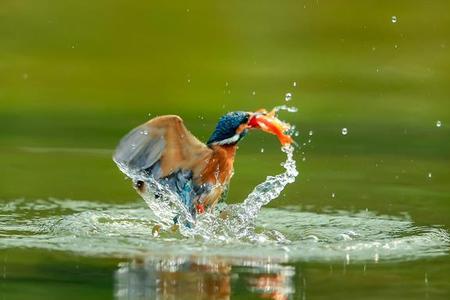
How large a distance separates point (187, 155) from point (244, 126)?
37 cm

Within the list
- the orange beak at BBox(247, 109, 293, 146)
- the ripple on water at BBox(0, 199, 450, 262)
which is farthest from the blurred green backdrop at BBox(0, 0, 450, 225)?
the orange beak at BBox(247, 109, 293, 146)

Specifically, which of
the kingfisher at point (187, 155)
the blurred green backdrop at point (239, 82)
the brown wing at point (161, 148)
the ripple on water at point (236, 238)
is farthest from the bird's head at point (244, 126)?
the blurred green backdrop at point (239, 82)

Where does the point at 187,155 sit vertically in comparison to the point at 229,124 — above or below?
below

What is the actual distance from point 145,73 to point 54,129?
12.9 ft

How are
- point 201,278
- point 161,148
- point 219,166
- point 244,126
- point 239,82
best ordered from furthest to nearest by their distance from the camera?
1. point 239,82
2. point 219,166
3. point 244,126
4. point 161,148
5. point 201,278

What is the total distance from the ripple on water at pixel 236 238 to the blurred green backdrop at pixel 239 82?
1.09 metres

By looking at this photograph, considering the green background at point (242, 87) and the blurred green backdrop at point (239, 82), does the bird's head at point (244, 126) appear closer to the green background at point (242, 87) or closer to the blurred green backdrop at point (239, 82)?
the green background at point (242, 87)

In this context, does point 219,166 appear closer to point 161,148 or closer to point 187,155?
point 187,155

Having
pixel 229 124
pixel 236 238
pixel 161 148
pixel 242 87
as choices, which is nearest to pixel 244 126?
pixel 229 124

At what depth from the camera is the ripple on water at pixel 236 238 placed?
8.73m

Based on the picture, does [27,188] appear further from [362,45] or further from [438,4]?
[438,4]

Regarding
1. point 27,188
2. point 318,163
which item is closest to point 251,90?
point 318,163

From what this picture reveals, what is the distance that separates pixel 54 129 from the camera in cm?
1393

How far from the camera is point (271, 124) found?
926 cm
